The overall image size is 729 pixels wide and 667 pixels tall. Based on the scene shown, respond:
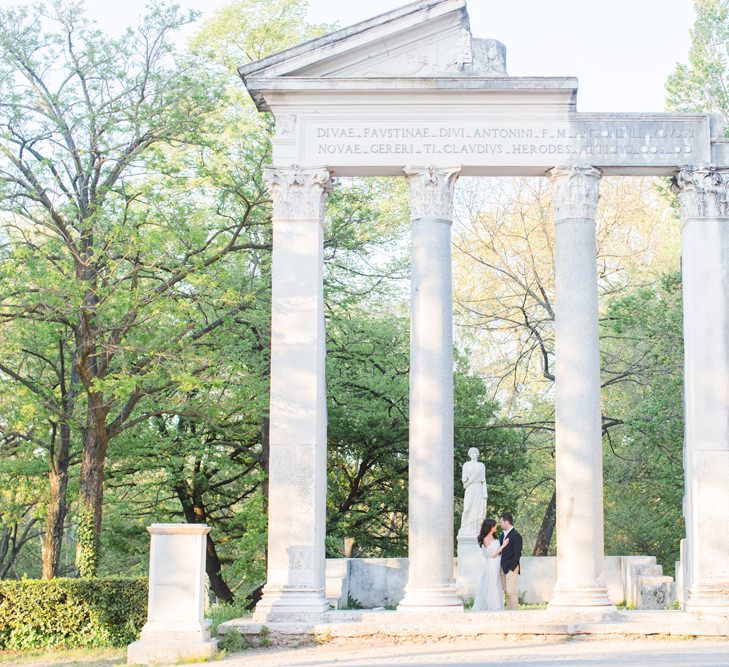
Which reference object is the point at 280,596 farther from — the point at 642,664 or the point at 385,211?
the point at 385,211

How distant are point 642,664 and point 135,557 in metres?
26.0

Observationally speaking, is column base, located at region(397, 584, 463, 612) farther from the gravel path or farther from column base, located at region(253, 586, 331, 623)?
column base, located at region(253, 586, 331, 623)

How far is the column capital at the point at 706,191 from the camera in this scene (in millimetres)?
21328

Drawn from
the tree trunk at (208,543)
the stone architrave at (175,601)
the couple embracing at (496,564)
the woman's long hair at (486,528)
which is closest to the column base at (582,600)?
the couple embracing at (496,564)

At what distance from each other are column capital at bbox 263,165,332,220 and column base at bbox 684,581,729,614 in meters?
10.4

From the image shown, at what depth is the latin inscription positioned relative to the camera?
21.6m

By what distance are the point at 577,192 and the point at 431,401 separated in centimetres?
522

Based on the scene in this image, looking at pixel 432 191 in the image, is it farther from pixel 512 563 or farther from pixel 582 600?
pixel 582 600

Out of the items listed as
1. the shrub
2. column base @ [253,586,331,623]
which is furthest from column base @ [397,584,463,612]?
the shrub

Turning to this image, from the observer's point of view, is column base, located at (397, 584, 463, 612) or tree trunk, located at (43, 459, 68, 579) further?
tree trunk, located at (43, 459, 68, 579)

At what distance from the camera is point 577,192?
21406 millimetres

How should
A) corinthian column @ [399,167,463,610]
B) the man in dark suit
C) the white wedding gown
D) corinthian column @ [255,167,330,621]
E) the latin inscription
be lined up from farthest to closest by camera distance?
1. the man in dark suit
2. the white wedding gown
3. the latin inscription
4. corinthian column @ [399,167,463,610]
5. corinthian column @ [255,167,330,621]

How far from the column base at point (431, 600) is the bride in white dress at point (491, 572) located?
2.23 metres

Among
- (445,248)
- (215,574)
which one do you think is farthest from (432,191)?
(215,574)
